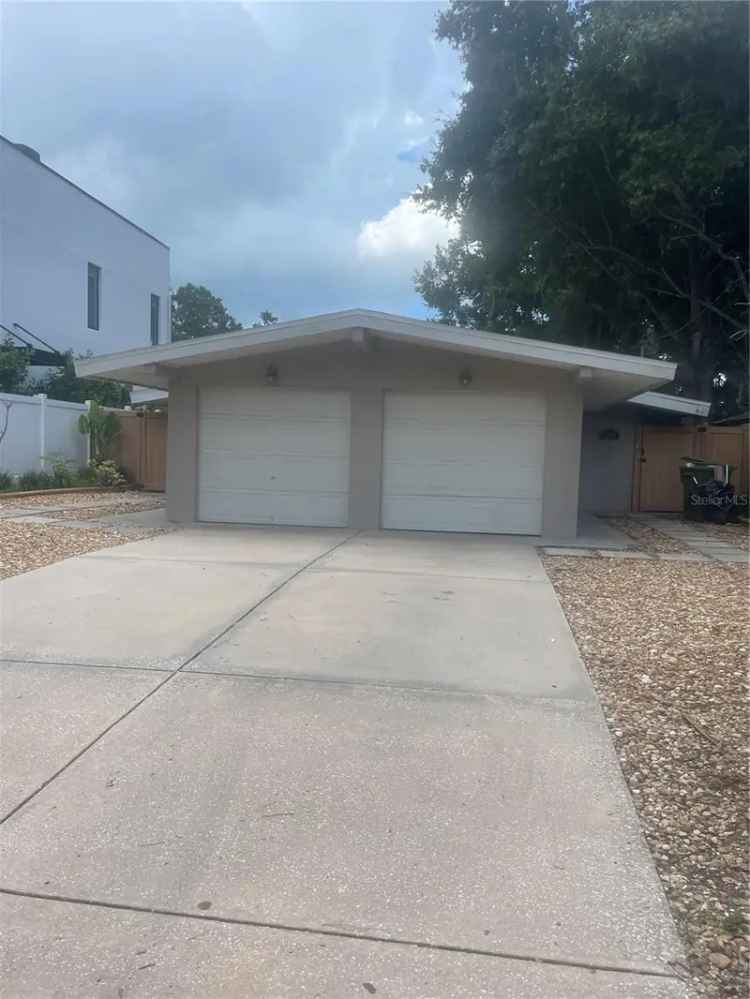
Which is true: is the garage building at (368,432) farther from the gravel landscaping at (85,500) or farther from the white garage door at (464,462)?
the gravel landscaping at (85,500)

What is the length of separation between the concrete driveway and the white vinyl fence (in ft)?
39.8

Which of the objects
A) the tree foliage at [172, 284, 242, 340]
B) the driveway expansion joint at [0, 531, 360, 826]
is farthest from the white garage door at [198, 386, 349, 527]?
the tree foliage at [172, 284, 242, 340]

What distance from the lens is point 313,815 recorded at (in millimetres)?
3320

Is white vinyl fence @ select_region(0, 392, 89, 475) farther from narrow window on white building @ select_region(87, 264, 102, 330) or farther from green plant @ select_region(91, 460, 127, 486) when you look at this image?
narrow window on white building @ select_region(87, 264, 102, 330)

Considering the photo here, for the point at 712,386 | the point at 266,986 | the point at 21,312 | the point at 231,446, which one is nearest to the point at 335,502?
the point at 231,446

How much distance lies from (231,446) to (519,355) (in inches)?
184

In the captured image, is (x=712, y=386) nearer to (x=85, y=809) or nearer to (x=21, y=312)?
(x=21, y=312)

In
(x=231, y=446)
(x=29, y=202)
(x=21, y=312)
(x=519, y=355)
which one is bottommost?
(x=231, y=446)

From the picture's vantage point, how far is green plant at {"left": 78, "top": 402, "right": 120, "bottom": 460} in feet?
62.1

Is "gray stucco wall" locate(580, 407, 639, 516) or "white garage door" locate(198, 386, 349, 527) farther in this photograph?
"gray stucco wall" locate(580, 407, 639, 516)

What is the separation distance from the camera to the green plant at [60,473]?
1802cm

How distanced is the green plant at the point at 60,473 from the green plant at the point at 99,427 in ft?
3.31

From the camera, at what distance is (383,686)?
4.84 metres

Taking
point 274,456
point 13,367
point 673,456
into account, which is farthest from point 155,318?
point 673,456
